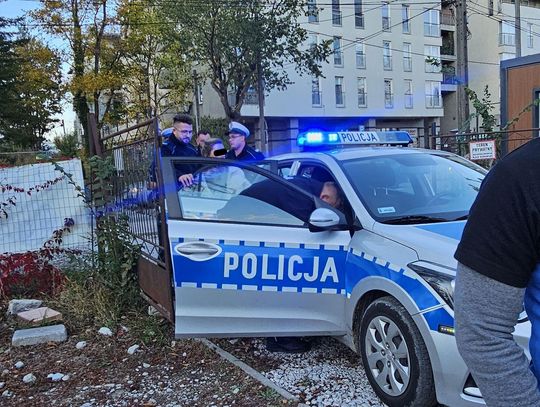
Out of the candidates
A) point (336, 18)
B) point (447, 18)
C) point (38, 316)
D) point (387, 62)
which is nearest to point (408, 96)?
point (387, 62)

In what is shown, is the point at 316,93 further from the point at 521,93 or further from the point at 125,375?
the point at 125,375

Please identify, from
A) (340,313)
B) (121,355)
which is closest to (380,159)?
(340,313)

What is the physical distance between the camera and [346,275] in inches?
129

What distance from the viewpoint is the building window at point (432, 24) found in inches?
1591

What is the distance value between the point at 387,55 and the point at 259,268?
3808 centimetres

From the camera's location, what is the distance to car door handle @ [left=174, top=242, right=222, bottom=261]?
3.44 metres

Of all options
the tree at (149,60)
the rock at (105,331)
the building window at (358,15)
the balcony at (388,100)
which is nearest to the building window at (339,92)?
the balcony at (388,100)

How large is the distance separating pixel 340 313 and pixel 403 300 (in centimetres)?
61

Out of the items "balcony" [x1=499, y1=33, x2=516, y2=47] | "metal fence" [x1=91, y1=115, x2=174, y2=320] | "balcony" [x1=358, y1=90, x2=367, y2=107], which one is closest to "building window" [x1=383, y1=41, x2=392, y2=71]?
"balcony" [x1=358, y1=90, x2=367, y2=107]

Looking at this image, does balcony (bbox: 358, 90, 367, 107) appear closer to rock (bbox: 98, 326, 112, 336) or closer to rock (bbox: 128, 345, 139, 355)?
rock (bbox: 98, 326, 112, 336)

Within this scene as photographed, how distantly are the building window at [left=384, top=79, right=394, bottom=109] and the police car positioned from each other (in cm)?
3601

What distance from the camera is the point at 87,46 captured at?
80.5 feet

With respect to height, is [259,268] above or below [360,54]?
below

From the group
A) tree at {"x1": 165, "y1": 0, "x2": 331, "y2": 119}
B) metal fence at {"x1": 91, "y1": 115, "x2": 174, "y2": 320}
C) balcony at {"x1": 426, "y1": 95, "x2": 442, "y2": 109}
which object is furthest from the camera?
balcony at {"x1": 426, "y1": 95, "x2": 442, "y2": 109}
